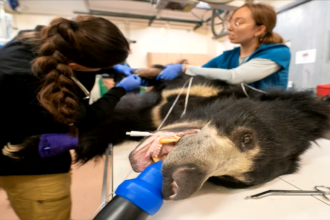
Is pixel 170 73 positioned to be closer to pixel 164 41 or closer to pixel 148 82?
pixel 148 82

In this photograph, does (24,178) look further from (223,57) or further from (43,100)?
(223,57)

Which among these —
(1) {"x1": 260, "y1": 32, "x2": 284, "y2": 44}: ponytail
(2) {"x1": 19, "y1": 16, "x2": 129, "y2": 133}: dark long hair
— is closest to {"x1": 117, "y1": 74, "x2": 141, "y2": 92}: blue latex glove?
(2) {"x1": 19, "y1": 16, "x2": 129, "y2": 133}: dark long hair

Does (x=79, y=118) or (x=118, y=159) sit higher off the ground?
(x=79, y=118)

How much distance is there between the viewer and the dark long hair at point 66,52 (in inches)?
34.7

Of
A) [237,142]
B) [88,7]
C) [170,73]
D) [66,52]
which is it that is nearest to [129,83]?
[170,73]

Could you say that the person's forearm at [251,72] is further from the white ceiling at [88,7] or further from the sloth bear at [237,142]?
the white ceiling at [88,7]

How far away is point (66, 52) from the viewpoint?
0.94m

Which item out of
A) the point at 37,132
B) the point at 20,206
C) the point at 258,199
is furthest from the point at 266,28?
the point at 20,206

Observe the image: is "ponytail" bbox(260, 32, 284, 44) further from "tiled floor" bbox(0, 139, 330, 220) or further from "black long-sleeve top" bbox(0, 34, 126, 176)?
"black long-sleeve top" bbox(0, 34, 126, 176)

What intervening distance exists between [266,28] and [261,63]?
13.6 inches

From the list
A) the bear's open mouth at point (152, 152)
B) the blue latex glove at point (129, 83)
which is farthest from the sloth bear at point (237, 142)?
the blue latex glove at point (129, 83)

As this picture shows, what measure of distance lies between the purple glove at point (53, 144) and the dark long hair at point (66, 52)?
0.47 ft

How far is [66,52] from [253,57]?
1.11 meters

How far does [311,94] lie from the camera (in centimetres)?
94
